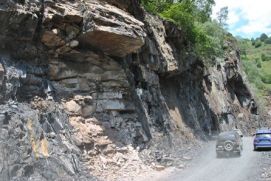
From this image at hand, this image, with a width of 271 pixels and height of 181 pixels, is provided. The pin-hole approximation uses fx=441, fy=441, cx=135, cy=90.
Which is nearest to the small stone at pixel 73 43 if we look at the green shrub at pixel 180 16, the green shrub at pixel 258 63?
the green shrub at pixel 180 16

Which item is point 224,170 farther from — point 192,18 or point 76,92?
point 192,18

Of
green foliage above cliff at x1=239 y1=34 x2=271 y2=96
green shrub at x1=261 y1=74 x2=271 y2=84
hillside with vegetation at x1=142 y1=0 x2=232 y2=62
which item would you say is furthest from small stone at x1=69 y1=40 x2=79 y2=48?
green shrub at x1=261 y1=74 x2=271 y2=84

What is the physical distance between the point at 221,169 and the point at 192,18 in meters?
22.8

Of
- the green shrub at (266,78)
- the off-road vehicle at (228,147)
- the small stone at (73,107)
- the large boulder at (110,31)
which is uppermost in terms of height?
the green shrub at (266,78)

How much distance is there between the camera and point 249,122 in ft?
226

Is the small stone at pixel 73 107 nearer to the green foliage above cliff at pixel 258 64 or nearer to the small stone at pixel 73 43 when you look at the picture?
the small stone at pixel 73 43

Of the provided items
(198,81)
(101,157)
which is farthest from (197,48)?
(101,157)

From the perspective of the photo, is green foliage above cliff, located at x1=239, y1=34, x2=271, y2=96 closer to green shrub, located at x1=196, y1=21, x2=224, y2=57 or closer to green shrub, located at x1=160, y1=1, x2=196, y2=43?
green shrub, located at x1=196, y1=21, x2=224, y2=57

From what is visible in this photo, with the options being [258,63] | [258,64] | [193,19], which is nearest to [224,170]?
[193,19]

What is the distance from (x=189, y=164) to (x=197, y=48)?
70.9 ft

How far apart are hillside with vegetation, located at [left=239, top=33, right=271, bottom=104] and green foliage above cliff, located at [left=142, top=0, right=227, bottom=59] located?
44.9 m

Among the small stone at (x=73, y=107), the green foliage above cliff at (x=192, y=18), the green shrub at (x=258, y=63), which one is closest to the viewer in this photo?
the small stone at (x=73, y=107)

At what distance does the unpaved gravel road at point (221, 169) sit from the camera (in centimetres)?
2067

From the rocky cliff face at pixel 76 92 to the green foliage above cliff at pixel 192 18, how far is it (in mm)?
7720
